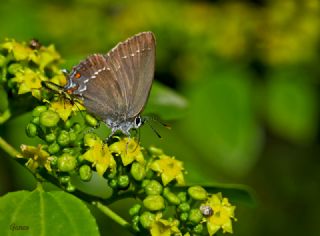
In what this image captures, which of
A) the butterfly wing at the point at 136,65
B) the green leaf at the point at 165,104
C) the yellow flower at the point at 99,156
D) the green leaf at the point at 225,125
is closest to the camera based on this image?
the yellow flower at the point at 99,156

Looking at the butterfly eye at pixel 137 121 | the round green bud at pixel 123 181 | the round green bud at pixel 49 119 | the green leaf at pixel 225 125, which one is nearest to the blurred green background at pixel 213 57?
the green leaf at pixel 225 125

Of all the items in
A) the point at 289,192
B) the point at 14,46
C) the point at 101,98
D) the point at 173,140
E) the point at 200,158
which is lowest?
the point at 289,192

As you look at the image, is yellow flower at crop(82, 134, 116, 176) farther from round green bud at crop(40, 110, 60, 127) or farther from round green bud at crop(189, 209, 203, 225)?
round green bud at crop(189, 209, 203, 225)

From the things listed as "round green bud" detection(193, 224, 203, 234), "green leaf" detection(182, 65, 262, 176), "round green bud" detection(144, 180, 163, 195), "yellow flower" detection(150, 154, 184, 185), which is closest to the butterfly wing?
"yellow flower" detection(150, 154, 184, 185)

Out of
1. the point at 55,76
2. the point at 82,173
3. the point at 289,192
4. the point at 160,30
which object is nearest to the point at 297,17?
the point at 160,30

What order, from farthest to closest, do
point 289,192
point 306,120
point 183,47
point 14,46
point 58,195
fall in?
point 289,192, point 183,47, point 306,120, point 14,46, point 58,195

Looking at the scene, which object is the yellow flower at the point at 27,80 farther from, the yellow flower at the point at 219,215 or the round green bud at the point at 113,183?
the yellow flower at the point at 219,215

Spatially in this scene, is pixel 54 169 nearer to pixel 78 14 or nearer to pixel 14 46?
pixel 14 46

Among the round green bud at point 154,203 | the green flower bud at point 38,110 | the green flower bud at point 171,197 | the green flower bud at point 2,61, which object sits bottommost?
the green flower bud at point 171,197

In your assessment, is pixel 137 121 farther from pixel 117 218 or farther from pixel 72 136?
pixel 117 218
